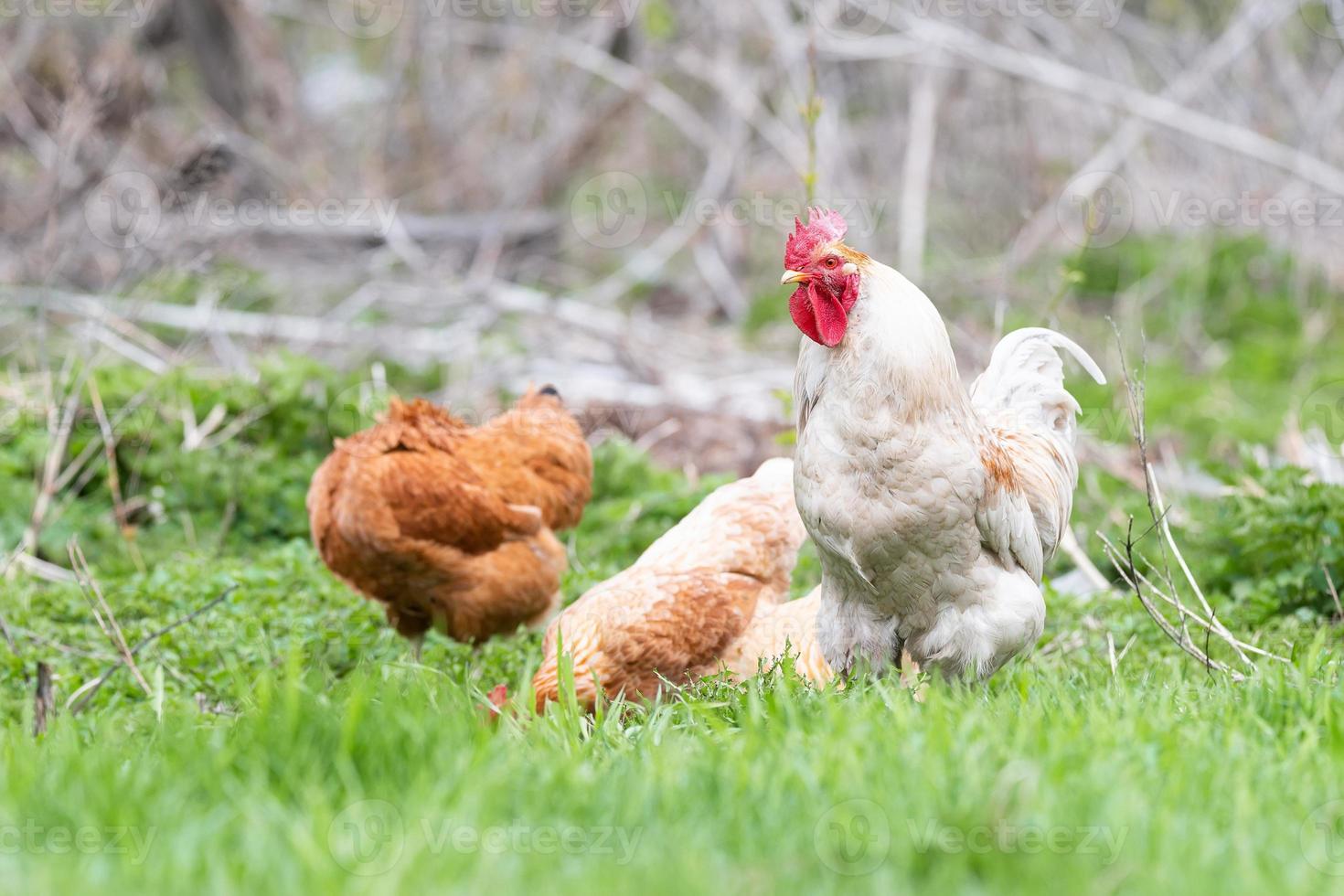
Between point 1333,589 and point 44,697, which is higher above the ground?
point 1333,589

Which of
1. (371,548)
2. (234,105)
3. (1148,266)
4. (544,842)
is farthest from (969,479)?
(234,105)

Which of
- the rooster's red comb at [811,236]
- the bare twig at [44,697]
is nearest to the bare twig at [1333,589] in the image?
the rooster's red comb at [811,236]

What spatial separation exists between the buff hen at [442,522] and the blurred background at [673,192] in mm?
1955

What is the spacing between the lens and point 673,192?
13.4 m

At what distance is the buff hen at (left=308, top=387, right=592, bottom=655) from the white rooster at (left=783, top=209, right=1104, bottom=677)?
6.17 feet

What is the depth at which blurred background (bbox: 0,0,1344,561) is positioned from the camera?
29.4 ft

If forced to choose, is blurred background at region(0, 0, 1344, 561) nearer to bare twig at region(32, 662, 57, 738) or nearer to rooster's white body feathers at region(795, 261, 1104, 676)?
bare twig at region(32, 662, 57, 738)

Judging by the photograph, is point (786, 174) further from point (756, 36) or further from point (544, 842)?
point (544, 842)

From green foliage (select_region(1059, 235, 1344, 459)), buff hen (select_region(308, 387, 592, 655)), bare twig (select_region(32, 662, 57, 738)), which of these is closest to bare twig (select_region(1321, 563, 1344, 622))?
buff hen (select_region(308, 387, 592, 655))

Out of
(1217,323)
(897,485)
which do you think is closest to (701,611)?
(897,485)

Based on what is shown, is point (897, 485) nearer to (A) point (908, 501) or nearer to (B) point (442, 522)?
(A) point (908, 501)

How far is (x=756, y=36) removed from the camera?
36.9 feet

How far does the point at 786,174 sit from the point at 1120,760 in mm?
11458

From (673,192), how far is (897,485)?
995cm
